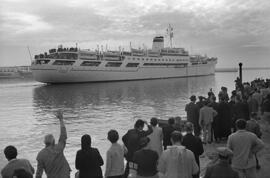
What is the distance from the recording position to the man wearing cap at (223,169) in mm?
4055

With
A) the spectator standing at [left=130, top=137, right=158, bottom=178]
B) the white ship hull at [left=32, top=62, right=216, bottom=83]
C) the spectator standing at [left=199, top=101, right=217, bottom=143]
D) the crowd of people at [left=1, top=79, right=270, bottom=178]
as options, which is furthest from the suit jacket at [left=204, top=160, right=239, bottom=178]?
the white ship hull at [left=32, top=62, right=216, bottom=83]

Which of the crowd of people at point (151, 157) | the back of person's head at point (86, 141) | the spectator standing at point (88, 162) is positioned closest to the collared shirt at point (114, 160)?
the crowd of people at point (151, 157)

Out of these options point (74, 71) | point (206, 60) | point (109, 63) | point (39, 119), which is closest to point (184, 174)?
point (39, 119)

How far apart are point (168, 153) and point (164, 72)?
84951mm

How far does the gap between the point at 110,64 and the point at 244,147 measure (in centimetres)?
6958

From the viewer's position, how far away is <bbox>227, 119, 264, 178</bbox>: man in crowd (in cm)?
539

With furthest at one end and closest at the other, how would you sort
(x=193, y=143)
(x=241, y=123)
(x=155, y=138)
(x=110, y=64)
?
(x=110, y=64), (x=155, y=138), (x=193, y=143), (x=241, y=123)

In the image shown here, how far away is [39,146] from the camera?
1330 centimetres

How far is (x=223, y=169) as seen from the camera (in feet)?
13.4

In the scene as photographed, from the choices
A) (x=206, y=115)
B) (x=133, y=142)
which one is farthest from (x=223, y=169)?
(x=206, y=115)

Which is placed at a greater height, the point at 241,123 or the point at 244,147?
the point at 241,123

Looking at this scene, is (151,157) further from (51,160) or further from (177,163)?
(51,160)

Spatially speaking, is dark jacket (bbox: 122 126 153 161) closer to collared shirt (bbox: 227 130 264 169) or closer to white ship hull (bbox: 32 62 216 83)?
collared shirt (bbox: 227 130 264 169)

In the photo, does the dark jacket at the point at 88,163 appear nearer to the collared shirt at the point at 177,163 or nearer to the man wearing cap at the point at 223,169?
the collared shirt at the point at 177,163
